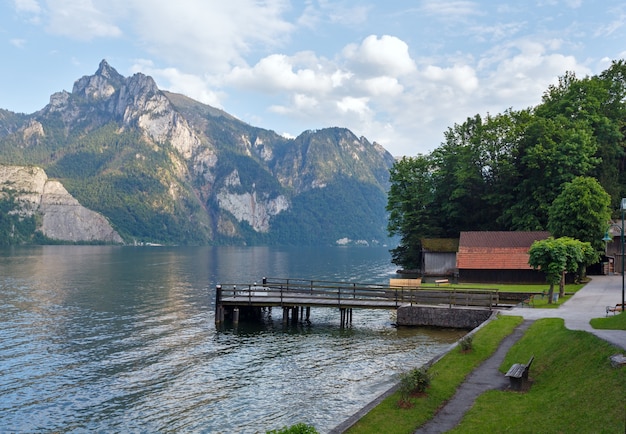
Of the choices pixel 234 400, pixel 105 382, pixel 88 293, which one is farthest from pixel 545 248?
pixel 88 293

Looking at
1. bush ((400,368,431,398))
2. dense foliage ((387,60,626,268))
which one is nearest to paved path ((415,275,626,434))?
bush ((400,368,431,398))

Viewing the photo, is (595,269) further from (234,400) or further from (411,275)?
(234,400)

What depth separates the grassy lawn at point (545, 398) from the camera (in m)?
14.8

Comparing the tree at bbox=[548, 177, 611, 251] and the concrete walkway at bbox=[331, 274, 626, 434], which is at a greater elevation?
the tree at bbox=[548, 177, 611, 251]

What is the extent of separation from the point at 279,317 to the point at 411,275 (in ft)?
137

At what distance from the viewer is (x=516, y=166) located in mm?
83562

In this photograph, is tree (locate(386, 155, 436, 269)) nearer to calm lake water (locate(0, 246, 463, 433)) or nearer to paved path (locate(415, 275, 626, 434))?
calm lake water (locate(0, 246, 463, 433))

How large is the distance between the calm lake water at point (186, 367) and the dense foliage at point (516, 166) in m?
36.9

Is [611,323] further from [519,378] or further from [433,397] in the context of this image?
[433,397]

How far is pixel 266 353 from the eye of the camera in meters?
36.7

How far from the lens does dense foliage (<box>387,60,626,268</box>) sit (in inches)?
2977

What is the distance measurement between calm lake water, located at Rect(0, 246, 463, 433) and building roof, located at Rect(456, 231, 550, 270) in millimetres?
17069

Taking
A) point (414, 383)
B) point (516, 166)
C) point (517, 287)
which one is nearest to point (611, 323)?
point (414, 383)

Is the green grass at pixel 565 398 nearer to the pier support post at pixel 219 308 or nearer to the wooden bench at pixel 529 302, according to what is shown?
the wooden bench at pixel 529 302
